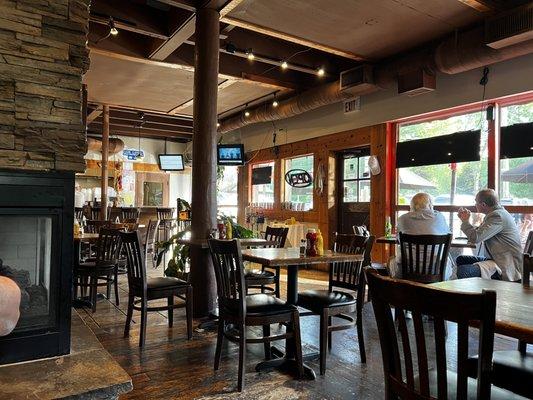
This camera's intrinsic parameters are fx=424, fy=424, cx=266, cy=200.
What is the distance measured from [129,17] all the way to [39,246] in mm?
3767

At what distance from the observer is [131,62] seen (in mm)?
6141

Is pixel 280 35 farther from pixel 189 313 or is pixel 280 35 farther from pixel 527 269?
pixel 527 269

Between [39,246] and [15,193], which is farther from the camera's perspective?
[39,246]

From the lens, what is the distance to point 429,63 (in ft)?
17.4

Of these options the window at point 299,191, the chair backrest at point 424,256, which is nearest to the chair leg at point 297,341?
the chair backrest at point 424,256

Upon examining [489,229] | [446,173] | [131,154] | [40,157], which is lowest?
[489,229]

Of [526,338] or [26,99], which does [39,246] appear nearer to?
[26,99]

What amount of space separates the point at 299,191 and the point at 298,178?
0.30 meters

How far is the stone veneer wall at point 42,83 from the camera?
1.81 metres

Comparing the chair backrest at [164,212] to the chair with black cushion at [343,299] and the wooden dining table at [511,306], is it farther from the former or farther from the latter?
the wooden dining table at [511,306]

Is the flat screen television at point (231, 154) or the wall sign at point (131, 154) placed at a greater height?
the wall sign at point (131, 154)

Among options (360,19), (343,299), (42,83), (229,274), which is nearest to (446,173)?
(360,19)

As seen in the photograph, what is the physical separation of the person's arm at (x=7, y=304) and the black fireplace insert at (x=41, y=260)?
2.01 ft

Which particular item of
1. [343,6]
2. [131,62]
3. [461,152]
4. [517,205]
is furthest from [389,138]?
[131,62]
